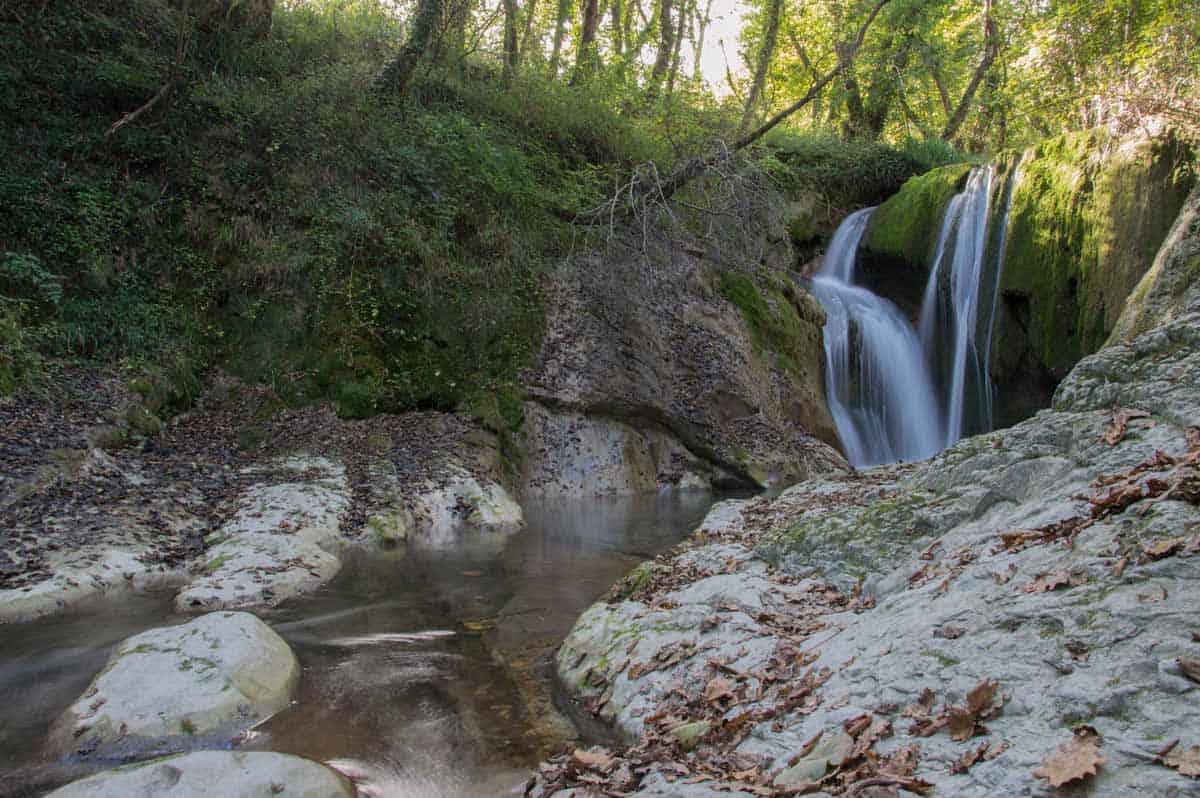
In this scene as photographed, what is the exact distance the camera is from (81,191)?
1030cm

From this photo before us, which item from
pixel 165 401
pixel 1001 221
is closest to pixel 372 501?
pixel 165 401

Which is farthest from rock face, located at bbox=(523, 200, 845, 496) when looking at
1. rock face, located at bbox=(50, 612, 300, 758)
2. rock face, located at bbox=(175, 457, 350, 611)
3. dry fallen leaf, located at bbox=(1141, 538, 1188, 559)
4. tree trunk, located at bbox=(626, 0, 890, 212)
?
dry fallen leaf, located at bbox=(1141, 538, 1188, 559)

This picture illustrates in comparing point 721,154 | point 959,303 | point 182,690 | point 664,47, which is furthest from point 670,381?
point 182,690

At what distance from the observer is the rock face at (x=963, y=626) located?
6.89ft

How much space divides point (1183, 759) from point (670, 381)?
36.6ft

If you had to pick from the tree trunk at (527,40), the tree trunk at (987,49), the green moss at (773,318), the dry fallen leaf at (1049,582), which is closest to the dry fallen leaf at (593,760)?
the dry fallen leaf at (1049,582)

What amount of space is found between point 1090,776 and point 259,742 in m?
3.44

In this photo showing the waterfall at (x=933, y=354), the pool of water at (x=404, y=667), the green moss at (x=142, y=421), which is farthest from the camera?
the waterfall at (x=933, y=354)

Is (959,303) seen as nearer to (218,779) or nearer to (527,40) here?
(527,40)

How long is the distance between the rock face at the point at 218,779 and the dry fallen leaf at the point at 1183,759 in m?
2.87

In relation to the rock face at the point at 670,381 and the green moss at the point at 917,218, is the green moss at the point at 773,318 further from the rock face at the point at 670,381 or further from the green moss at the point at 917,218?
the green moss at the point at 917,218

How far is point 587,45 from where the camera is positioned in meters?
16.2

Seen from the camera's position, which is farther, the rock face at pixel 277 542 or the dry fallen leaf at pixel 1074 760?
the rock face at pixel 277 542

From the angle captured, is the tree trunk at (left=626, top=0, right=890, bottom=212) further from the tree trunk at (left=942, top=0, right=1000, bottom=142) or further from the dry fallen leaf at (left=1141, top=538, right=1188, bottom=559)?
the tree trunk at (left=942, top=0, right=1000, bottom=142)
